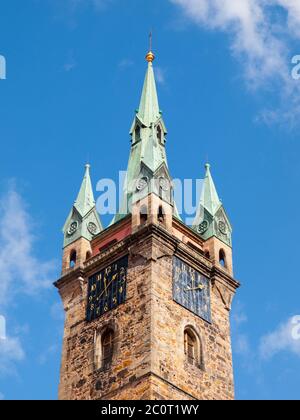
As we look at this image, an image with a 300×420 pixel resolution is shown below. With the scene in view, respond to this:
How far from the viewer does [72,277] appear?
154 feet

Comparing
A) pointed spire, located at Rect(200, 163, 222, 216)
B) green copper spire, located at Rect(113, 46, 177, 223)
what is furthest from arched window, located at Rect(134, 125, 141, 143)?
pointed spire, located at Rect(200, 163, 222, 216)

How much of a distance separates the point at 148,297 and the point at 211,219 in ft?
26.5

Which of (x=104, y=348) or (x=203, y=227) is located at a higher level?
(x=203, y=227)

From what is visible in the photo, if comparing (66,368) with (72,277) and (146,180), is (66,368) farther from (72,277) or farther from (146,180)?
(146,180)

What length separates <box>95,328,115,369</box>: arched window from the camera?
43062 millimetres

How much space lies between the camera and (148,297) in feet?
140

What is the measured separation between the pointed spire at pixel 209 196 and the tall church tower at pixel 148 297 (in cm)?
8

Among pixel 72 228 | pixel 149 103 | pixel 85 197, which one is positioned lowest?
pixel 72 228

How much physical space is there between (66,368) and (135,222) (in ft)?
23.6

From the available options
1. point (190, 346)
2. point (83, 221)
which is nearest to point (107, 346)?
point (190, 346)

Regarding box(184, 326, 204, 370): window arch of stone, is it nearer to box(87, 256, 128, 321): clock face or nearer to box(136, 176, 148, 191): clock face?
box(87, 256, 128, 321): clock face

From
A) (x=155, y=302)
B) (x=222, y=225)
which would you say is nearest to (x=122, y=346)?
(x=155, y=302)

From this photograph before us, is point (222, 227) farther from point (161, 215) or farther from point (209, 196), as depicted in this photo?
point (161, 215)

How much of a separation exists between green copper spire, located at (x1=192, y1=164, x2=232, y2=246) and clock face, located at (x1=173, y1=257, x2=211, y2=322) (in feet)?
11.4
